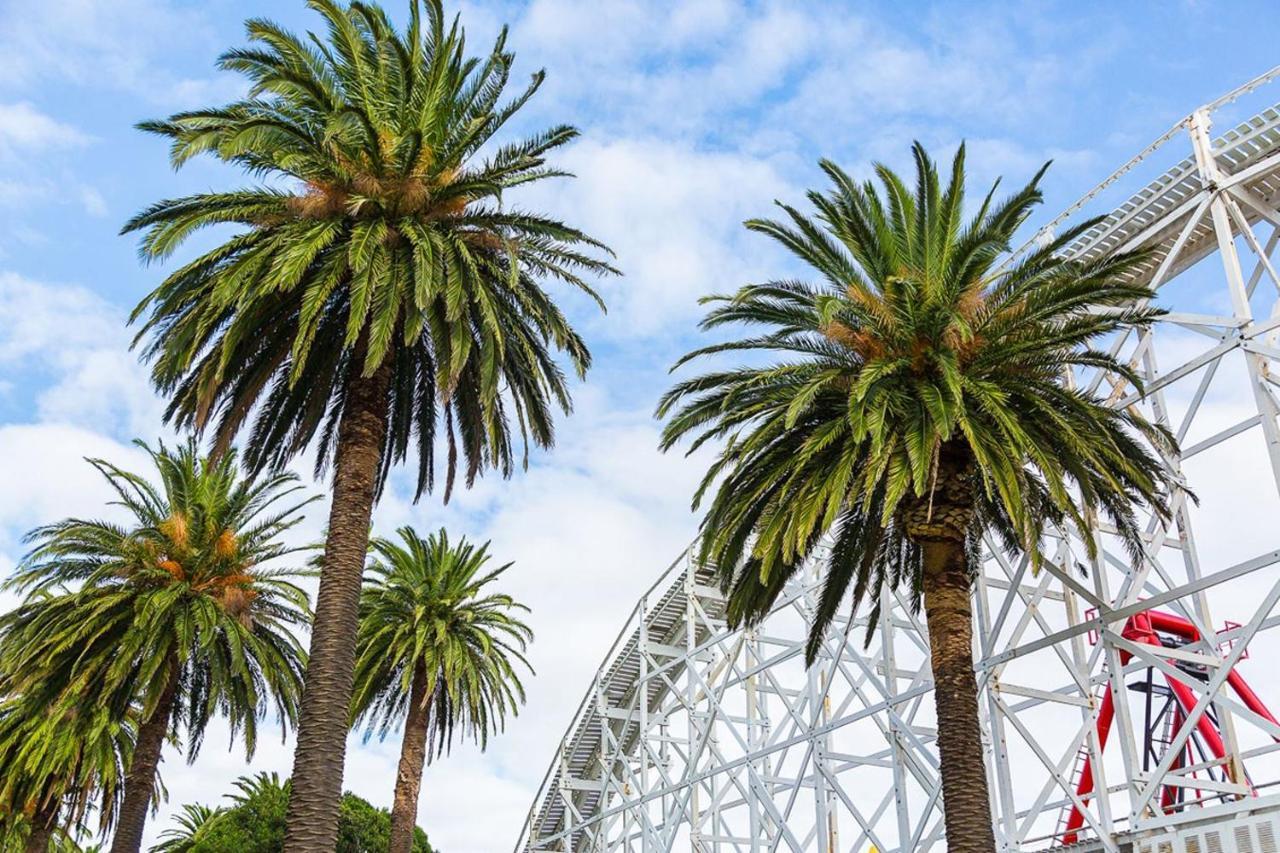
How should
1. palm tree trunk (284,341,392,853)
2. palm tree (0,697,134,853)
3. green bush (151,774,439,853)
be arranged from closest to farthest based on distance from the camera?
1. palm tree trunk (284,341,392,853)
2. palm tree (0,697,134,853)
3. green bush (151,774,439,853)

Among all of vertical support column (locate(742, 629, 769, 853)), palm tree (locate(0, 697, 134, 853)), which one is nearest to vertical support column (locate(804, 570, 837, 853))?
vertical support column (locate(742, 629, 769, 853))

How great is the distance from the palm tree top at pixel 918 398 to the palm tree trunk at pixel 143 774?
14.5 m

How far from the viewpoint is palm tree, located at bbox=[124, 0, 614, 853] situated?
18641 mm

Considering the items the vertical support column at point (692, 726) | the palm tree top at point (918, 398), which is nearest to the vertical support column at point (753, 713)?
the vertical support column at point (692, 726)

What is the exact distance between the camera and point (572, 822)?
42781 millimetres

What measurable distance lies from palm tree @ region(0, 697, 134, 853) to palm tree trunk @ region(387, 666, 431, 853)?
7.44 meters

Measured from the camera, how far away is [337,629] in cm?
1788

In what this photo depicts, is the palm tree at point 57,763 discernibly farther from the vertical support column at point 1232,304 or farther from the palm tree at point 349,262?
the vertical support column at point 1232,304

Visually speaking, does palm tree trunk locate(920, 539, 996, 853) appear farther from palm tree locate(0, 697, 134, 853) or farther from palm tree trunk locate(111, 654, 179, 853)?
palm tree locate(0, 697, 134, 853)

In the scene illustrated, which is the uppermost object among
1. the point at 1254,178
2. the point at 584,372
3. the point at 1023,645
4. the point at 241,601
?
the point at 1254,178

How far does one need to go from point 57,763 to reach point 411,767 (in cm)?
880

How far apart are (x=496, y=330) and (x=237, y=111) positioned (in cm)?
563

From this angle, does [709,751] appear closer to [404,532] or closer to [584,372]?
[404,532]

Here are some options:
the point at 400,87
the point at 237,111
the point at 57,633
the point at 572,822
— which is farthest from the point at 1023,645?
the point at 572,822
